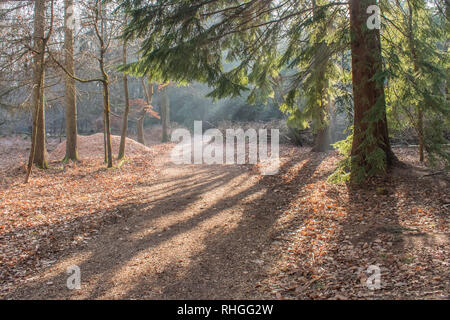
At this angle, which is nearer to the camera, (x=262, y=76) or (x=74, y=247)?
(x=74, y=247)

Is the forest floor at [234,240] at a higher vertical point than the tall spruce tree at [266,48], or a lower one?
lower

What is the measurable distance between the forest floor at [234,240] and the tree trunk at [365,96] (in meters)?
0.48

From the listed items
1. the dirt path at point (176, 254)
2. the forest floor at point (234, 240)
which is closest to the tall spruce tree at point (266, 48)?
the forest floor at point (234, 240)

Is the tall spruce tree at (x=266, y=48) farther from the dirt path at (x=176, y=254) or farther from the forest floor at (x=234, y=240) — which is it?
the dirt path at (x=176, y=254)

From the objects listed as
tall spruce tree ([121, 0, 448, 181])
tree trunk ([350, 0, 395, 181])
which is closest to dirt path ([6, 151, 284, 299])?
tree trunk ([350, 0, 395, 181])

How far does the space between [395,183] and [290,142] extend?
10667 mm

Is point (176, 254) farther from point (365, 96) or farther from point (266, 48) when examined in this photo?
point (266, 48)

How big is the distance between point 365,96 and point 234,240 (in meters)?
3.94

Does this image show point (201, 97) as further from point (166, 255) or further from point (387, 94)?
point (166, 255)

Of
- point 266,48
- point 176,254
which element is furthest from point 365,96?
point 176,254

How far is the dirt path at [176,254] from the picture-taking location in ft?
12.0
